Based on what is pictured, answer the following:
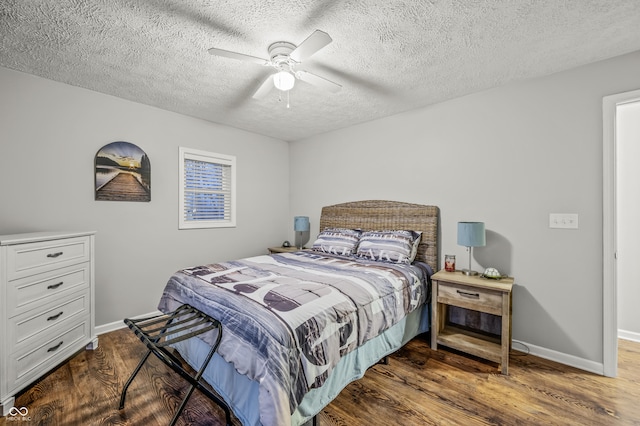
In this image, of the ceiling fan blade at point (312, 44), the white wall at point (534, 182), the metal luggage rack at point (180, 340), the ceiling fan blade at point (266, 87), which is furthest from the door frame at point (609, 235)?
the metal luggage rack at point (180, 340)

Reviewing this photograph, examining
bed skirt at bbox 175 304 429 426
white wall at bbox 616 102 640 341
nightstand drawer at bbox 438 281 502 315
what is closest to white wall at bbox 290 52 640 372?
nightstand drawer at bbox 438 281 502 315

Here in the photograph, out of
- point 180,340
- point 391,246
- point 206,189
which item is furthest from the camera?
point 206,189

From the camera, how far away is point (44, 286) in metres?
2.09

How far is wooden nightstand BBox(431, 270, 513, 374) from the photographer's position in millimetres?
2170

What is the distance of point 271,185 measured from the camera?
14.9ft

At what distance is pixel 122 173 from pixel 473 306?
11.9 ft

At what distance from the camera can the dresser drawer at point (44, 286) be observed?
187cm

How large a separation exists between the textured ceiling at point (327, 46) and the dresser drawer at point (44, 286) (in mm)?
1675

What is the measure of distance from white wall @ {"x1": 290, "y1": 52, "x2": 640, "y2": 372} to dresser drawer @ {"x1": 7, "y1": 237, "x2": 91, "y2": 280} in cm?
324

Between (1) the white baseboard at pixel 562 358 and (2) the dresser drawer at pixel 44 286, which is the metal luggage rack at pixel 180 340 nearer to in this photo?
(2) the dresser drawer at pixel 44 286

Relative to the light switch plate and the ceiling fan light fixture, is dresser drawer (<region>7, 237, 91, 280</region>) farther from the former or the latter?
the light switch plate

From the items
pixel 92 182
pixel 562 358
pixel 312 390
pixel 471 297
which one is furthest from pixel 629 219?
pixel 92 182


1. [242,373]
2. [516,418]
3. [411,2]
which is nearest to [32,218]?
[242,373]

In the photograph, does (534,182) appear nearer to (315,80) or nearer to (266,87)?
(315,80)
